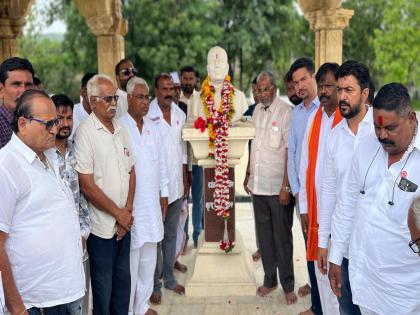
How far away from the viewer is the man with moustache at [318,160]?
317 centimetres

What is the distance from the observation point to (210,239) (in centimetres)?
450

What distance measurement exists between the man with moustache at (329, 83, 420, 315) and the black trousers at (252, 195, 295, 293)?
1.82 metres

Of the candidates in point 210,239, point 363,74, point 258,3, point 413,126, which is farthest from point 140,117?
point 258,3

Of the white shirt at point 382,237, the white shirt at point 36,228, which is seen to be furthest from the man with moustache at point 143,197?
the white shirt at point 382,237

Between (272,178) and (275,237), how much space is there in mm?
→ 527

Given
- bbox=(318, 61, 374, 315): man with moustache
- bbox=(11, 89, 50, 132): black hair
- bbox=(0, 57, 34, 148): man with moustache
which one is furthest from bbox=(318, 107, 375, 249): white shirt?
bbox=(0, 57, 34, 148): man with moustache

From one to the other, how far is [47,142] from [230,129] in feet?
7.01

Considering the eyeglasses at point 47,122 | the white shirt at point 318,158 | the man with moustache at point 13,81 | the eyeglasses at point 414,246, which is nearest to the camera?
the eyeglasses at point 414,246

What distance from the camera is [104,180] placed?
3217 millimetres

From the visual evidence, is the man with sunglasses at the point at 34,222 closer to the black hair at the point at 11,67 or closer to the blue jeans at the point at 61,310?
the blue jeans at the point at 61,310

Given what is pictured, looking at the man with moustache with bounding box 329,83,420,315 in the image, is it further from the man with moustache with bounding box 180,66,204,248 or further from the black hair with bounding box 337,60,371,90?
the man with moustache with bounding box 180,66,204,248

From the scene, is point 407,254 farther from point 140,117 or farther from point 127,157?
point 140,117

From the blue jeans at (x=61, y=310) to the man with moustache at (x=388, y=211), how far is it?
1.43 meters

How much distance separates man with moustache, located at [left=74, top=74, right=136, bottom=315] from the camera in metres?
3.15
